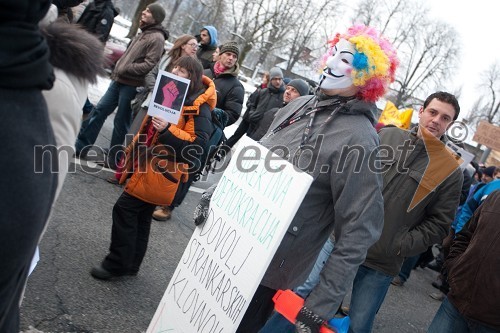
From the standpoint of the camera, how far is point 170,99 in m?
3.98

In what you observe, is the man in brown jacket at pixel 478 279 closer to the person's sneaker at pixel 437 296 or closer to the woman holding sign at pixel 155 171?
the woman holding sign at pixel 155 171

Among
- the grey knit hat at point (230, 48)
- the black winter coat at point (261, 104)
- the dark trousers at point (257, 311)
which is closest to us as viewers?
the dark trousers at point (257, 311)

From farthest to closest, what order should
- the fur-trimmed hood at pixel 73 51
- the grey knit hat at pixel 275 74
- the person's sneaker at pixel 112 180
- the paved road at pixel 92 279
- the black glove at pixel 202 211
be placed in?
the grey knit hat at pixel 275 74, the person's sneaker at pixel 112 180, the paved road at pixel 92 279, the black glove at pixel 202 211, the fur-trimmed hood at pixel 73 51

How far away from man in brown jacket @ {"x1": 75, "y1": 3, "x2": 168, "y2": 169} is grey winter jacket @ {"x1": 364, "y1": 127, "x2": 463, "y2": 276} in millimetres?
3715

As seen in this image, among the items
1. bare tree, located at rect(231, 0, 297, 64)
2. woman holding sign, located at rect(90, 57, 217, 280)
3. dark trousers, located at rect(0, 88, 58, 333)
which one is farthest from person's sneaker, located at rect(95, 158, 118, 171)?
bare tree, located at rect(231, 0, 297, 64)

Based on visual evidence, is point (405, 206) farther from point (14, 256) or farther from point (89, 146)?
point (89, 146)

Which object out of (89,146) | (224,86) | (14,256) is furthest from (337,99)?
(89,146)

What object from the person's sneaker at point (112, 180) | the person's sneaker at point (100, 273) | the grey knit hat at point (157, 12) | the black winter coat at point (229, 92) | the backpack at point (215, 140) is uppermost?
the grey knit hat at point (157, 12)

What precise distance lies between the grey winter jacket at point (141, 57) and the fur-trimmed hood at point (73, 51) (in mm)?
4946

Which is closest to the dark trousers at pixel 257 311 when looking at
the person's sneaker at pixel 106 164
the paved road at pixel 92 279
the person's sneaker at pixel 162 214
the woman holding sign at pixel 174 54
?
the paved road at pixel 92 279

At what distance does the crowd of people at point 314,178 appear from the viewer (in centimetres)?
124

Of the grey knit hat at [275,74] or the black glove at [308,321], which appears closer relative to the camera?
the black glove at [308,321]

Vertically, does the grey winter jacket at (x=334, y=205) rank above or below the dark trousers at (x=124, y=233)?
above

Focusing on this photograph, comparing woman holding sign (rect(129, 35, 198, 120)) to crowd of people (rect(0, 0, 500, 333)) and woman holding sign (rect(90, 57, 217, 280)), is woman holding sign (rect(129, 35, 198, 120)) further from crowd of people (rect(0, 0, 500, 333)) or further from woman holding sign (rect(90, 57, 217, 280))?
woman holding sign (rect(90, 57, 217, 280))
